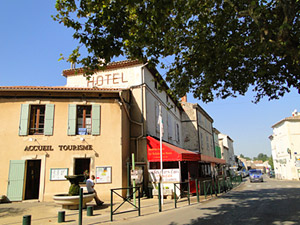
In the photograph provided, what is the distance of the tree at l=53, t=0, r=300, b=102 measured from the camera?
5508mm

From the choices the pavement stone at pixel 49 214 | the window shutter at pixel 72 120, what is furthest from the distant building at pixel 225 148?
the pavement stone at pixel 49 214

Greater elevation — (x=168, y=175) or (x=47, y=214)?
(x=168, y=175)

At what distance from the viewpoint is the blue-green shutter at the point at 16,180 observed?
10.7 meters

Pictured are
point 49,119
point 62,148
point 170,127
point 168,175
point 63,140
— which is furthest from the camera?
point 170,127

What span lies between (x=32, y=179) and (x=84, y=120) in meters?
3.89

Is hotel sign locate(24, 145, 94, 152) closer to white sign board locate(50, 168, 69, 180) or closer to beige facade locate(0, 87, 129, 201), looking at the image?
beige facade locate(0, 87, 129, 201)

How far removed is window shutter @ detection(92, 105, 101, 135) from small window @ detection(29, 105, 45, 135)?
8.34 feet

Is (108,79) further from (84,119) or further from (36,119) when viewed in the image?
(36,119)

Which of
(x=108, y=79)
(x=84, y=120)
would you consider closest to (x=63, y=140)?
(x=84, y=120)

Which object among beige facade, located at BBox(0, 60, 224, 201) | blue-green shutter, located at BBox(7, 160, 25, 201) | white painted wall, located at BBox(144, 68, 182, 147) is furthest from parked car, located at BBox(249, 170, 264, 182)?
blue-green shutter, located at BBox(7, 160, 25, 201)

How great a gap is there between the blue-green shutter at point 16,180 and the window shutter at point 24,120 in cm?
139

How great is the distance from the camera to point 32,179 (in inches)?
465

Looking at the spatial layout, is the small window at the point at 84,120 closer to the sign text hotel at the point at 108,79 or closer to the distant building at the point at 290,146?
the sign text hotel at the point at 108,79

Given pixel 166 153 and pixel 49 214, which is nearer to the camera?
pixel 49 214
